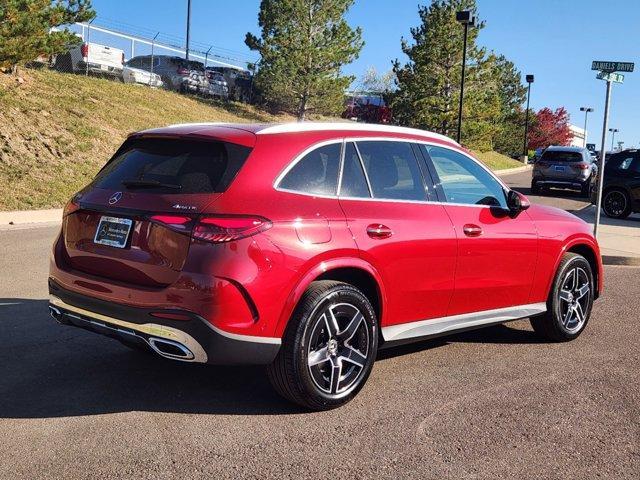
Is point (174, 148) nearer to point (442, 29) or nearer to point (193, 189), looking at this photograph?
point (193, 189)

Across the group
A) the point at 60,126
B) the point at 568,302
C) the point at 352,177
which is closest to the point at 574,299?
the point at 568,302

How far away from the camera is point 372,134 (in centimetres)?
489

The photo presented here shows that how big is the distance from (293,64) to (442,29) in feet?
27.9

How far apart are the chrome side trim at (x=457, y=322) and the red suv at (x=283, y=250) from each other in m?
0.02

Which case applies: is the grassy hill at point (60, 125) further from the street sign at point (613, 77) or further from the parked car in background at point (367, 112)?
the parked car in background at point (367, 112)

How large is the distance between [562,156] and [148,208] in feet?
71.4

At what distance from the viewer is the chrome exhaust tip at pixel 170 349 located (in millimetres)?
3924

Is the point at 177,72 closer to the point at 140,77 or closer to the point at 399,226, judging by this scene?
the point at 140,77

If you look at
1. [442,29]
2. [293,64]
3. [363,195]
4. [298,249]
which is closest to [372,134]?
[363,195]

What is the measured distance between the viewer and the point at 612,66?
Result: 35.5ft

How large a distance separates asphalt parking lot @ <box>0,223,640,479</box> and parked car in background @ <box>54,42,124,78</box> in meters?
23.8

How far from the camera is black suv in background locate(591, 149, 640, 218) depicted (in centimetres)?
1745

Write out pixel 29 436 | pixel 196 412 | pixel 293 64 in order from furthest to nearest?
1. pixel 293 64
2. pixel 196 412
3. pixel 29 436

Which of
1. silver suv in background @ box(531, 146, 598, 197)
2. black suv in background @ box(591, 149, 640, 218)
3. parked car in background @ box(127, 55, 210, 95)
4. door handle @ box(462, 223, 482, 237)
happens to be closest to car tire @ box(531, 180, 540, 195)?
silver suv in background @ box(531, 146, 598, 197)
